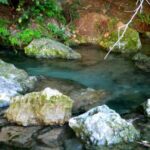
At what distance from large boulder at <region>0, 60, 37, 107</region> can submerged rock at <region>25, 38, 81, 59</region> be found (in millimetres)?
1712

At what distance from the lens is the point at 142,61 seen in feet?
33.4

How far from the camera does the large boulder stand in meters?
7.49

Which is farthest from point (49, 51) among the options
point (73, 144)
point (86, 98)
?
point (73, 144)

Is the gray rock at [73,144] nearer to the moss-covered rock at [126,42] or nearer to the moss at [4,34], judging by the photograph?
the moss-covered rock at [126,42]

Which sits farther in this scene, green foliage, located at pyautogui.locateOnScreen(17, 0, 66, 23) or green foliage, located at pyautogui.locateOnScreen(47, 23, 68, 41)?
green foliage, located at pyautogui.locateOnScreen(47, 23, 68, 41)

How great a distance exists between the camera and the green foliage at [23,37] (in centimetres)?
1096

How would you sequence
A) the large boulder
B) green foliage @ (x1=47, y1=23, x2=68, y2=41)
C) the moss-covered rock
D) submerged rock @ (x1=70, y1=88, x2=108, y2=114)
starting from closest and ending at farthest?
1. submerged rock @ (x1=70, y1=88, x2=108, y2=114)
2. the large boulder
3. the moss-covered rock
4. green foliage @ (x1=47, y1=23, x2=68, y2=41)

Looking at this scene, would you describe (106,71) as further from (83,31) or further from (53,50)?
(83,31)

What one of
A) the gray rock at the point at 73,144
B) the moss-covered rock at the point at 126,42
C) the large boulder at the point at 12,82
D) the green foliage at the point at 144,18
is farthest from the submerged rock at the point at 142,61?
the gray rock at the point at 73,144

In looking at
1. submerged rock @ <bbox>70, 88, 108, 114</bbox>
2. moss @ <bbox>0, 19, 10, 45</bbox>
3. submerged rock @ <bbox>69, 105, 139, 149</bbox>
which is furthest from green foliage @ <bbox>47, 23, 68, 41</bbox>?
submerged rock @ <bbox>69, 105, 139, 149</bbox>

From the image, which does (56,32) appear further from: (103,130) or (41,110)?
(103,130)

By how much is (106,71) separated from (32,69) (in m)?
1.82

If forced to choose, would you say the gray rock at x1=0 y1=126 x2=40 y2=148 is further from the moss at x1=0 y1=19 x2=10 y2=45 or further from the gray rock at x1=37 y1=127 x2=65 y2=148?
the moss at x1=0 y1=19 x2=10 y2=45

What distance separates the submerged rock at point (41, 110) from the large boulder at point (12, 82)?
0.81m
